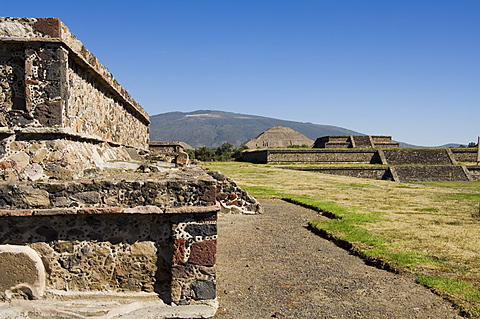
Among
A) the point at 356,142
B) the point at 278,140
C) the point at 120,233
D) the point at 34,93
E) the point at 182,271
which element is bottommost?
the point at 182,271

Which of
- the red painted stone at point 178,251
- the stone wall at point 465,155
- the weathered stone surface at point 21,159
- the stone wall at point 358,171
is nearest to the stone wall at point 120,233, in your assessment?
the red painted stone at point 178,251

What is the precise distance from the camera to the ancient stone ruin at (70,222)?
4.26 metres

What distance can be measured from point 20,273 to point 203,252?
1778 mm

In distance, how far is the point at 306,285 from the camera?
5.45 metres

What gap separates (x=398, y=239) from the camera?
8.09 meters

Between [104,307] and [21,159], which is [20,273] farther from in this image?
[21,159]

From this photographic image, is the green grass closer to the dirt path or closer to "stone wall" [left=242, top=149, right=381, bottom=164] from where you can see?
the dirt path

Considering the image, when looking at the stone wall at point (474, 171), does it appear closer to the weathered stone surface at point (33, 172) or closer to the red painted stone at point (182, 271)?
the red painted stone at point (182, 271)

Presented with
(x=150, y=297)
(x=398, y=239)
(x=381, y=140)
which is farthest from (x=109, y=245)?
(x=381, y=140)

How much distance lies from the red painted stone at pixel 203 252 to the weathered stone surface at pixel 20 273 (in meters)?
1.49

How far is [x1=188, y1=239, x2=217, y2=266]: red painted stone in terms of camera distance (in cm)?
452

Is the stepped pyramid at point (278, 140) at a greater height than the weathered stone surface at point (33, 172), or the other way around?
the stepped pyramid at point (278, 140)

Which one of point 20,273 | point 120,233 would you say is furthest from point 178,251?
point 20,273

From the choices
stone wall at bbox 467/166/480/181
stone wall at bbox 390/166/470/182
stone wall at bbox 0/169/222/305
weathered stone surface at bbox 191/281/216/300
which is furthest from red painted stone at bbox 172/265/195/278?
stone wall at bbox 467/166/480/181
